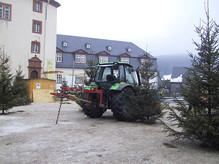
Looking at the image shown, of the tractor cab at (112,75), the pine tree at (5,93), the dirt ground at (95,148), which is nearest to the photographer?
the dirt ground at (95,148)

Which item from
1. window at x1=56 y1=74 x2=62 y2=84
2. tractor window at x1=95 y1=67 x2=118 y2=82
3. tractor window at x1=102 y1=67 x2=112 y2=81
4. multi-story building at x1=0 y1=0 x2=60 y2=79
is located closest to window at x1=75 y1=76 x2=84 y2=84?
window at x1=56 y1=74 x2=62 y2=84

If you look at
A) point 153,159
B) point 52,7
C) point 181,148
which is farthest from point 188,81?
point 52,7

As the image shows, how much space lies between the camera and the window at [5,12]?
2881 cm

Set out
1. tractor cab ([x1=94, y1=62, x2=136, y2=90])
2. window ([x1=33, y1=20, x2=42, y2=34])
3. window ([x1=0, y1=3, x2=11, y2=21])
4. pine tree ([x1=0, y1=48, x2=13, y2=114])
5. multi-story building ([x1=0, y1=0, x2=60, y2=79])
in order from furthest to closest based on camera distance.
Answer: window ([x1=33, y1=20, x2=42, y2=34]), multi-story building ([x1=0, y1=0, x2=60, y2=79]), window ([x1=0, y1=3, x2=11, y2=21]), pine tree ([x1=0, y1=48, x2=13, y2=114]), tractor cab ([x1=94, y1=62, x2=136, y2=90])

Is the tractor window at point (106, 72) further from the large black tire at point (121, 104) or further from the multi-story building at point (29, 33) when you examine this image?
the multi-story building at point (29, 33)

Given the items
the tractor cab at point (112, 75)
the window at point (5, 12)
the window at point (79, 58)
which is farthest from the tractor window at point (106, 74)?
the window at point (79, 58)

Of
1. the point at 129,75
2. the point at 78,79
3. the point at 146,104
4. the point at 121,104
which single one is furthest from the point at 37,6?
the point at 146,104

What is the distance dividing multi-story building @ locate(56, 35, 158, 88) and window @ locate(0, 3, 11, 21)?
12.3 m

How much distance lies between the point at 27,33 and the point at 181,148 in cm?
2902

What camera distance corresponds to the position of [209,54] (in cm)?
548

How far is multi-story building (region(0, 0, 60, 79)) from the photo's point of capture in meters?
29.2

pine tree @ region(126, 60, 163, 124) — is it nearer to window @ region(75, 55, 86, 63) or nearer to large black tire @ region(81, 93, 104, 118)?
large black tire @ region(81, 93, 104, 118)

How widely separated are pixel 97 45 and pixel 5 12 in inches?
803

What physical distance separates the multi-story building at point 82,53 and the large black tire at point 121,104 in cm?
2999
